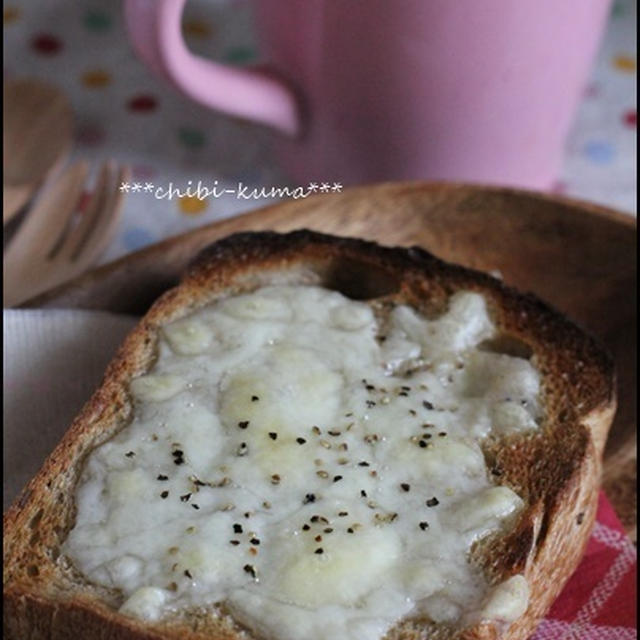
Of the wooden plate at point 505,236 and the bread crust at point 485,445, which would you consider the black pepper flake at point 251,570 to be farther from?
the wooden plate at point 505,236

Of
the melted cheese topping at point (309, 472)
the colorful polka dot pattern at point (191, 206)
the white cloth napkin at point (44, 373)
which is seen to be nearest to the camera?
the melted cheese topping at point (309, 472)

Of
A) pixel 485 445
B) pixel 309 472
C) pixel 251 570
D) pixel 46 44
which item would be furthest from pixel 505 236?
pixel 46 44

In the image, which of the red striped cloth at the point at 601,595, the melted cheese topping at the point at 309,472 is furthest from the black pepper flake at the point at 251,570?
the red striped cloth at the point at 601,595

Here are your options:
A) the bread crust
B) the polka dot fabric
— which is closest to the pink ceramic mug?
the polka dot fabric

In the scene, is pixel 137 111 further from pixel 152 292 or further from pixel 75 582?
pixel 75 582

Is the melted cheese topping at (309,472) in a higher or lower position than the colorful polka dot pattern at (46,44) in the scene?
higher

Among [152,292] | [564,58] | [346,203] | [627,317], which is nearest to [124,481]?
[152,292]
